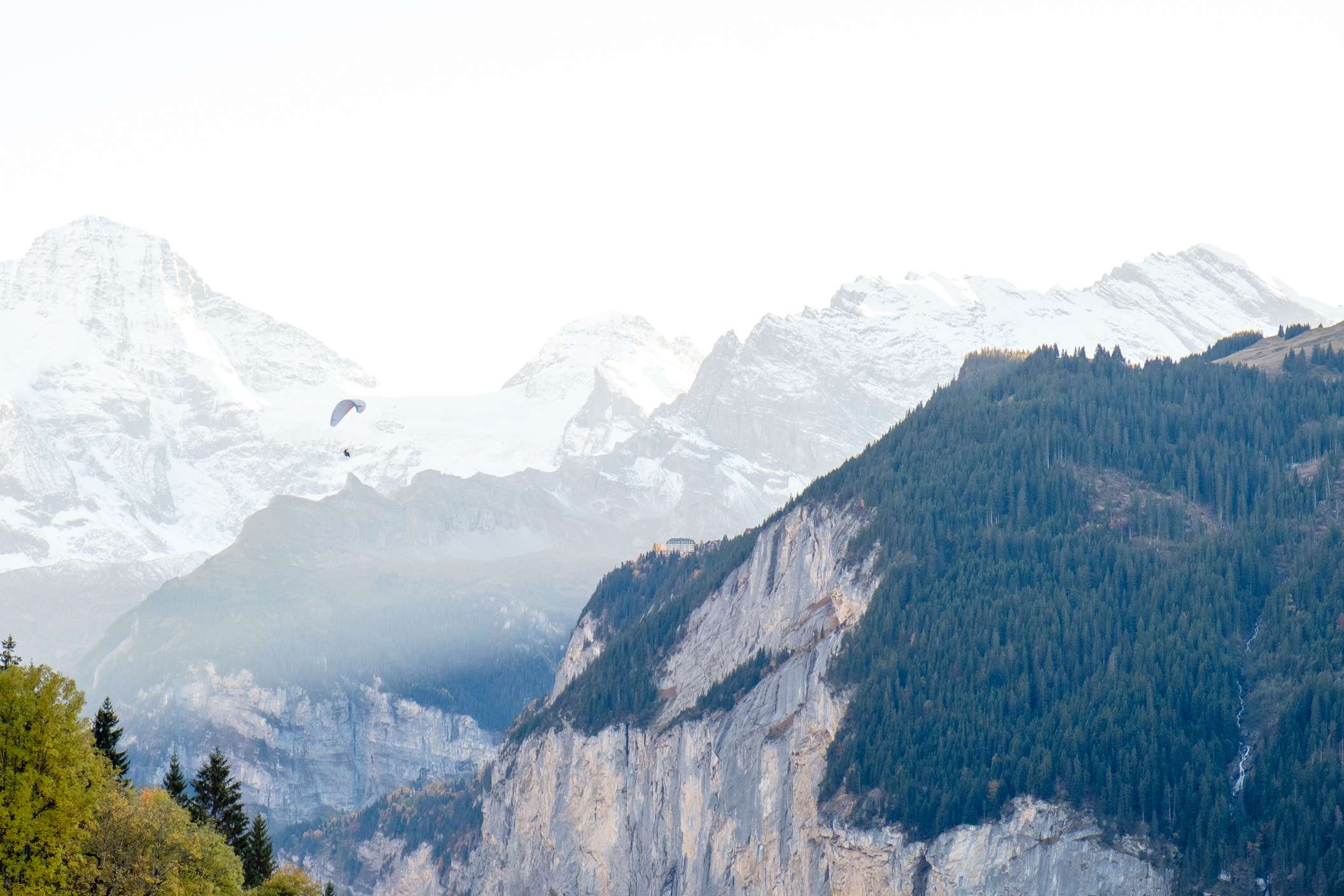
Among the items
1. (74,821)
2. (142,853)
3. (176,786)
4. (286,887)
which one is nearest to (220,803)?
(176,786)

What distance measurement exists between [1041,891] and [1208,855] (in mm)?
18554

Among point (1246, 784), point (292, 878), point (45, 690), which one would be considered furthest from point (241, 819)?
point (1246, 784)

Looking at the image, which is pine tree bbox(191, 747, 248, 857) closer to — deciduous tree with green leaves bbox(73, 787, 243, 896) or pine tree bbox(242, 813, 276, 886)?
pine tree bbox(242, 813, 276, 886)

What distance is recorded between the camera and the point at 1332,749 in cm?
19488

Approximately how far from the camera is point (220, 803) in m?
147

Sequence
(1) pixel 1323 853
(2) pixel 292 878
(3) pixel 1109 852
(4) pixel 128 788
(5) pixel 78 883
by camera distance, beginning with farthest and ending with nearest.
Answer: (3) pixel 1109 852
(1) pixel 1323 853
(2) pixel 292 878
(4) pixel 128 788
(5) pixel 78 883

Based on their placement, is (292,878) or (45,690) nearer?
(45,690)

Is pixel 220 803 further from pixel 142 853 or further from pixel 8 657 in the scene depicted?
pixel 142 853

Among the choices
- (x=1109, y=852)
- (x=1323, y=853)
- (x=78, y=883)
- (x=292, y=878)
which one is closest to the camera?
(x=78, y=883)

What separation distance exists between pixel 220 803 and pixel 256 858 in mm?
4688

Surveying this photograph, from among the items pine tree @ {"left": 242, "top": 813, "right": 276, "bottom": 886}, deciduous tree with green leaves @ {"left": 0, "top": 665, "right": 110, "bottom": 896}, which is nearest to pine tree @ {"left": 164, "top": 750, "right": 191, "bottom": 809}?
pine tree @ {"left": 242, "top": 813, "right": 276, "bottom": 886}

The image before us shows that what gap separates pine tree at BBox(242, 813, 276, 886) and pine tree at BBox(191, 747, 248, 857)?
88 cm

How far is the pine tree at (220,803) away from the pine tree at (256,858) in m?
0.88

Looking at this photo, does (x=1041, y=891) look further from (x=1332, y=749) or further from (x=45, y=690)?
(x=45, y=690)
